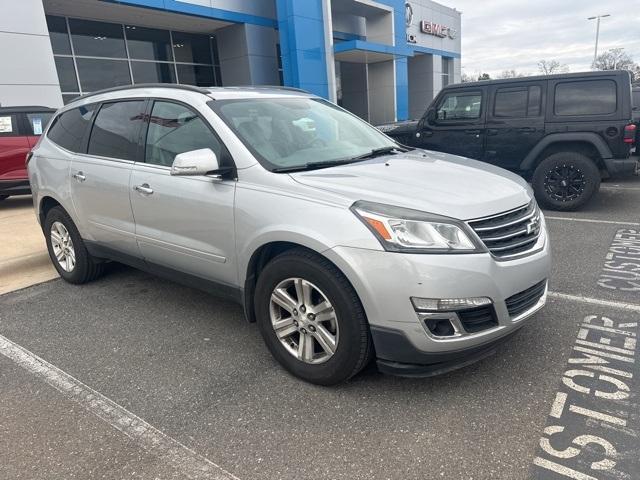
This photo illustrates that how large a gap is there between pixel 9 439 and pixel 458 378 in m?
2.53

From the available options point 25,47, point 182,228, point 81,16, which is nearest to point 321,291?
point 182,228

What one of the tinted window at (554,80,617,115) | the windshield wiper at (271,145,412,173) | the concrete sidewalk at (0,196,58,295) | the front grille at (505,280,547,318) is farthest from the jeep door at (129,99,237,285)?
the tinted window at (554,80,617,115)

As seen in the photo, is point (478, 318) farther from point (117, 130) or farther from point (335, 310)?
point (117, 130)

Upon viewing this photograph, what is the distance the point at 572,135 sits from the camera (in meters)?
7.18

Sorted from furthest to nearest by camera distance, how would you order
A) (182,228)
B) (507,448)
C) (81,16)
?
(81,16) < (182,228) < (507,448)

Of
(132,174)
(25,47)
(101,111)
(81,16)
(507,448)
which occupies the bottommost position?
(507,448)

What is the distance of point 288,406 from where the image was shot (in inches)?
110

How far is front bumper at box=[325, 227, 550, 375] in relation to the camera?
2.49m

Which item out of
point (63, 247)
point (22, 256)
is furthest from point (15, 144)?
point (63, 247)

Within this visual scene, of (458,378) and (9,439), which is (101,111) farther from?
(458,378)

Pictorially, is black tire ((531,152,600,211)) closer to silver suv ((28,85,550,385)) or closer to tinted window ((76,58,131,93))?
silver suv ((28,85,550,385))

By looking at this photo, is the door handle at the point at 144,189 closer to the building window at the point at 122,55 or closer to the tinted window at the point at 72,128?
the tinted window at the point at 72,128

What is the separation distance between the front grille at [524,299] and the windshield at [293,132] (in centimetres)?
145

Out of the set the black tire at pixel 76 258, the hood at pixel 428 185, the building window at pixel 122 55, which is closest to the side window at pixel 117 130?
the black tire at pixel 76 258
